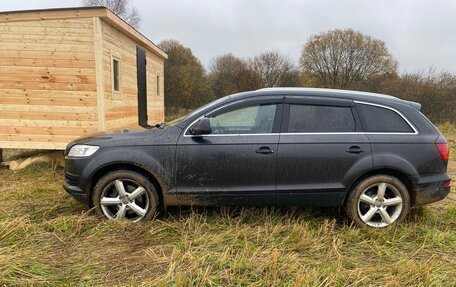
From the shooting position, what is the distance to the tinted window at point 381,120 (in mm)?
3979

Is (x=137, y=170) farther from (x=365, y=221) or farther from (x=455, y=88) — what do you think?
(x=455, y=88)

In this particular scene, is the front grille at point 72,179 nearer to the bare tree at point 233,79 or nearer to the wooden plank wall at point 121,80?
the wooden plank wall at point 121,80

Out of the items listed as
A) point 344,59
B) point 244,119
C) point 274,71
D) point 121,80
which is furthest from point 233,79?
point 244,119

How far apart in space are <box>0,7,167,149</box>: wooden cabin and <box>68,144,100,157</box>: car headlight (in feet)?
10.3

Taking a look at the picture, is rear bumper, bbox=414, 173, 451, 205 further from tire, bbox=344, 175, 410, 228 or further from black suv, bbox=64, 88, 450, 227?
tire, bbox=344, 175, 410, 228

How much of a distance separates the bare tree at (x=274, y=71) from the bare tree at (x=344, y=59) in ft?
3.71

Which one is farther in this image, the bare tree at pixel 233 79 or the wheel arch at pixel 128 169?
the bare tree at pixel 233 79

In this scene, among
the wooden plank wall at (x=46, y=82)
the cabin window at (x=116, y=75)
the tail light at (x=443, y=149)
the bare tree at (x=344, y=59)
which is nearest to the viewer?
the tail light at (x=443, y=149)

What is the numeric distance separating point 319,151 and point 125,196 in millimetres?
2304

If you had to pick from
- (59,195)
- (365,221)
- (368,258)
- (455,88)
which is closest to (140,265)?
(368,258)

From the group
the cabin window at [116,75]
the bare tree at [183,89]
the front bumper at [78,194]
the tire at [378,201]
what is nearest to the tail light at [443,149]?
the tire at [378,201]

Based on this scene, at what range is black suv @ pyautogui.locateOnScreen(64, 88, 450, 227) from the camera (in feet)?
12.8

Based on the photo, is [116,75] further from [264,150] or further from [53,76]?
[264,150]

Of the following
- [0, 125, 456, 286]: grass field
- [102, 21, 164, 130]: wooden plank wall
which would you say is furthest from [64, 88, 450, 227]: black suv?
[102, 21, 164, 130]: wooden plank wall
